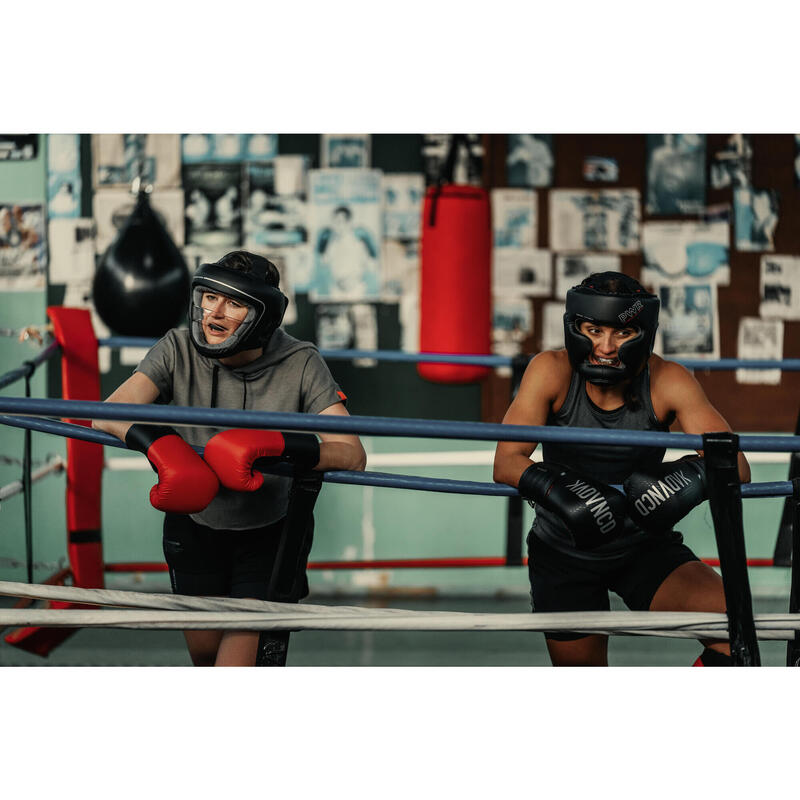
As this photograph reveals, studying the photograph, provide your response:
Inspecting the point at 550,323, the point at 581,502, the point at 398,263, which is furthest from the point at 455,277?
the point at 581,502

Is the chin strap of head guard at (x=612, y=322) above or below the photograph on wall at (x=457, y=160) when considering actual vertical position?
below

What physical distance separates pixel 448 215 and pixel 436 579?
154 cm

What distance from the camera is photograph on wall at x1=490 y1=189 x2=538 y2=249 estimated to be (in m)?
3.70

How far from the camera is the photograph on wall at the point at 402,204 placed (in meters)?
3.71

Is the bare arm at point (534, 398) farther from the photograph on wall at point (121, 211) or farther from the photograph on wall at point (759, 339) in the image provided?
the photograph on wall at point (121, 211)

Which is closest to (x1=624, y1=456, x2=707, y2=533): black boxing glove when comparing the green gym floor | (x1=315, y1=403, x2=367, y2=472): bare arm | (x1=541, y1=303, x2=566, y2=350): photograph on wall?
(x1=315, y1=403, x2=367, y2=472): bare arm

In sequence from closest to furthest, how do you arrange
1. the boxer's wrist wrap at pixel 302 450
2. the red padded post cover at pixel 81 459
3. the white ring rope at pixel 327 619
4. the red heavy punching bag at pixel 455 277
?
1. the white ring rope at pixel 327 619
2. the boxer's wrist wrap at pixel 302 450
3. the red padded post cover at pixel 81 459
4. the red heavy punching bag at pixel 455 277

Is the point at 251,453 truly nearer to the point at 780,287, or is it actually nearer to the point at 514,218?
the point at 514,218

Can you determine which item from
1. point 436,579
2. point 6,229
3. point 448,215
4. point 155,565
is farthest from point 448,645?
point 6,229

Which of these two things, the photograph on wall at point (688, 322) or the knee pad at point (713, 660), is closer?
the knee pad at point (713, 660)

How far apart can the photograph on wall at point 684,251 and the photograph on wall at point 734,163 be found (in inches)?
6.5

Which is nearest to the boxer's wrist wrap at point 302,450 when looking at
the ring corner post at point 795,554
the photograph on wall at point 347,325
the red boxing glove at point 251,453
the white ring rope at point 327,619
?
the red boxing glove at point 251,453

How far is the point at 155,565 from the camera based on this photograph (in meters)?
3.71

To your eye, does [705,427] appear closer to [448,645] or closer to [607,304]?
[607,304]
